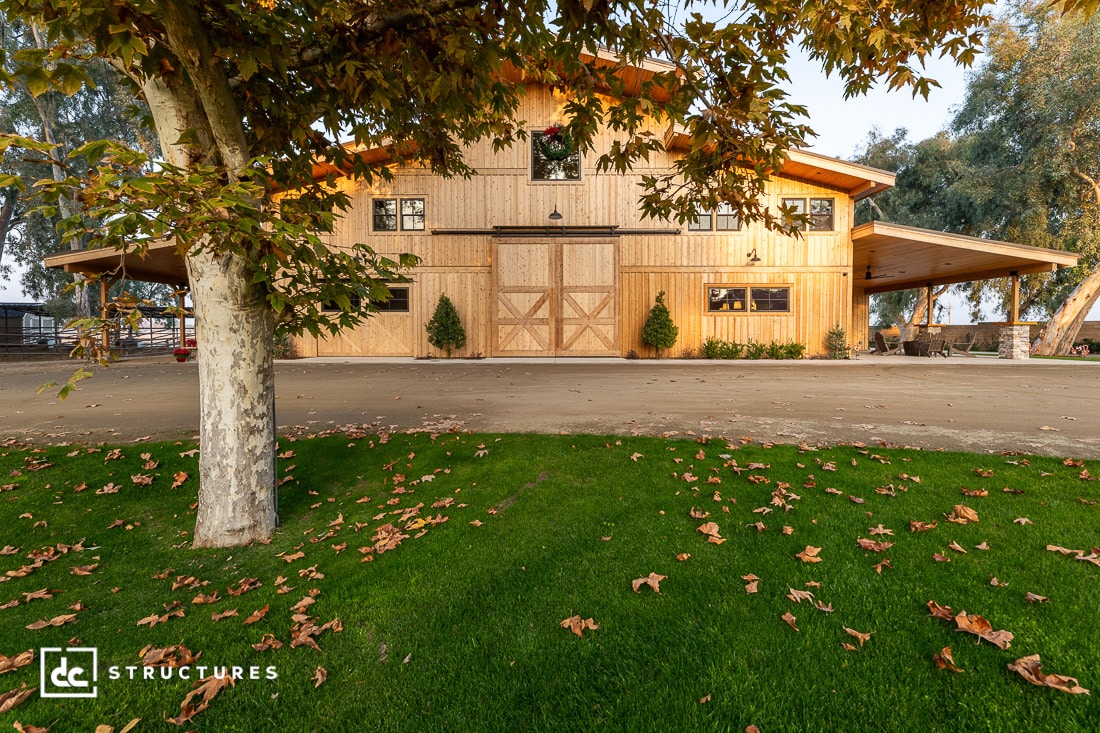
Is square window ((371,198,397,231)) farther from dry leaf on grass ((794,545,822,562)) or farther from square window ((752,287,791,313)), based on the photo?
dry leaf on grass ((794,545,822,562))

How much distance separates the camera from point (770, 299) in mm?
16312

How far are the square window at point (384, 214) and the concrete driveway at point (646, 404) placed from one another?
20.4 feet

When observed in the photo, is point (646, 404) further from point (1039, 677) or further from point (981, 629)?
point (1039, 677)

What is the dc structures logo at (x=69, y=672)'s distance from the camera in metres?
2.14

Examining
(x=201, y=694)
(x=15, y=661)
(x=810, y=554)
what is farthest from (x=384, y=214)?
(x=810, y=554)

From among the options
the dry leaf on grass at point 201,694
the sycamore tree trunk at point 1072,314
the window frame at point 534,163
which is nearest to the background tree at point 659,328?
the window frame at point 534,163

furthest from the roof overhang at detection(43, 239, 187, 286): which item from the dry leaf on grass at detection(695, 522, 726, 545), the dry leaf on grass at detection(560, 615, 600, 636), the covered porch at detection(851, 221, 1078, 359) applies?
the covered porch at detection(851, 221, 1078, 359)

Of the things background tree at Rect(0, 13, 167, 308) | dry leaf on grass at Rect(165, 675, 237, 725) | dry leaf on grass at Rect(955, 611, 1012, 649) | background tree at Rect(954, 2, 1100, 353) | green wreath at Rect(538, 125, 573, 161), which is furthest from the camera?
background tree at Rect(0, 13, 167, 308)

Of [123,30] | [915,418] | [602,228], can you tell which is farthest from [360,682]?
[602,228]

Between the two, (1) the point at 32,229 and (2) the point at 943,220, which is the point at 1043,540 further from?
(1) the point at 32,229

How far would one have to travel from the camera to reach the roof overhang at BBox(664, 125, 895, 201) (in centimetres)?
1430

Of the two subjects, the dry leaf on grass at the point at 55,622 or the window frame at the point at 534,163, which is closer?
the dry leaf on grass at the point at 55,622

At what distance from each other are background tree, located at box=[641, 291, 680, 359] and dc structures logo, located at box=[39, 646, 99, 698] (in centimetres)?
1486

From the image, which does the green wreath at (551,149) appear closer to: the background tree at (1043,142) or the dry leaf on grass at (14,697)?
the dry leaf on grass at (14,697)
